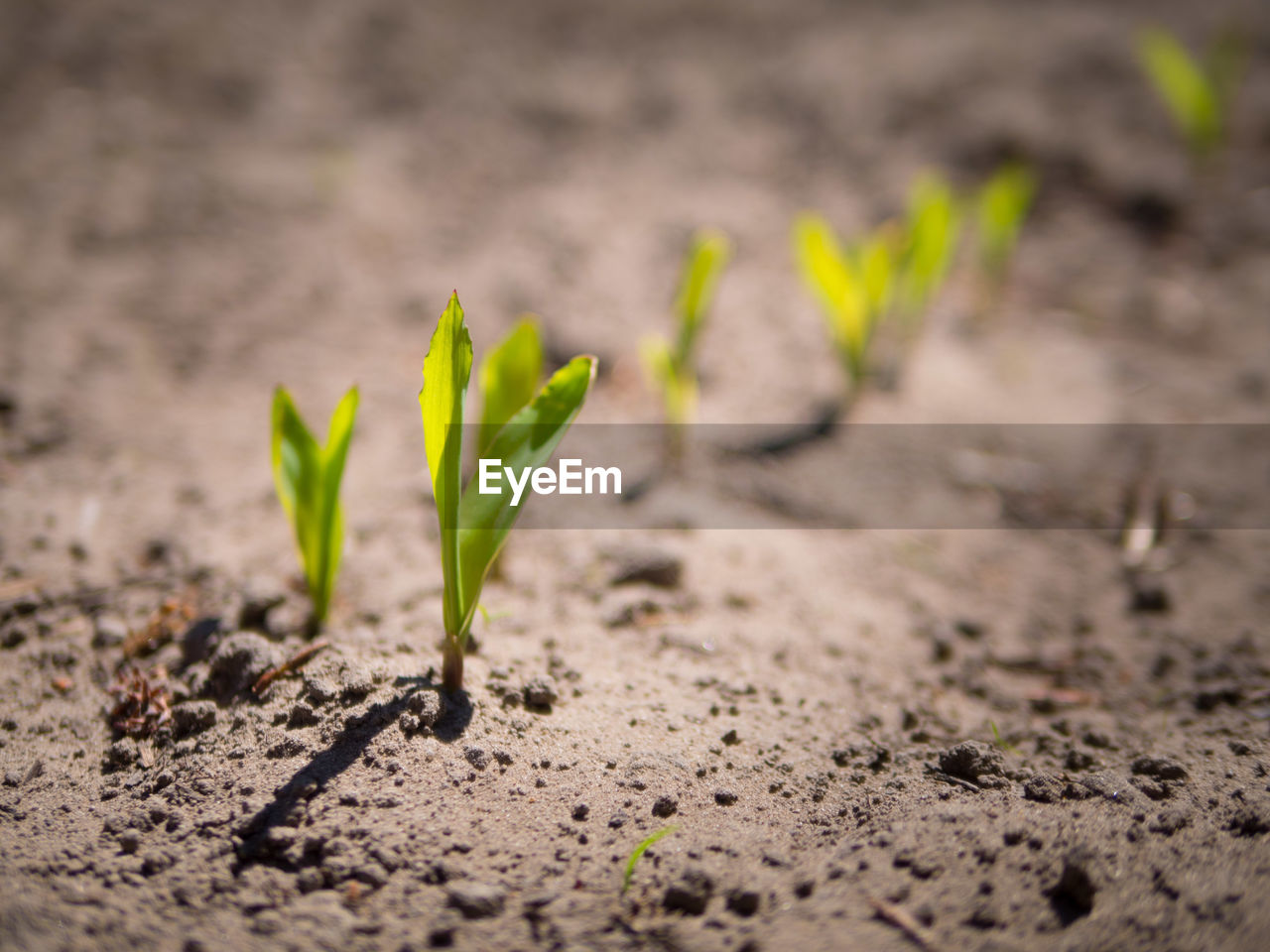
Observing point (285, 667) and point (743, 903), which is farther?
point (285, 667)

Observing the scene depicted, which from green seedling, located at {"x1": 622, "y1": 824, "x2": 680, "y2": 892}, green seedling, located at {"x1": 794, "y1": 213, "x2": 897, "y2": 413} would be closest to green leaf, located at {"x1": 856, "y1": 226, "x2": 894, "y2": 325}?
green seedling, located at {"x1": 794, "y1": 213, "x2": 897, "y2": 413}

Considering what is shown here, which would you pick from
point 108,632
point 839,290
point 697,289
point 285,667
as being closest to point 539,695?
point 285,667

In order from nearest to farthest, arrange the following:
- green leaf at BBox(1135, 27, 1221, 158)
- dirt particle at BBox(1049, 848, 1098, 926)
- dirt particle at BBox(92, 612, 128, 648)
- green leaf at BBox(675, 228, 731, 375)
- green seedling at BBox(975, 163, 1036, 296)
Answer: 1. dirt particle at BBox(1049, 848, 1098, 926)
2. dirt particle at BBox(92, 612, 128, 648)
3. green leaf at BBox(675, 228, 731, 375)
4. green seedling at BBox(975, 163, 1036, 296)
5. green leaf at BBox(1135, 27, 1221, 158)

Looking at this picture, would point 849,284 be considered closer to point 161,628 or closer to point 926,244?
point 926,244

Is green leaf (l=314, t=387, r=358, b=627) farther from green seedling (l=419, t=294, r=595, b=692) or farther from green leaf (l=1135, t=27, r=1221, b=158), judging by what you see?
green leaf (l=1135, t=27, r=1221, b=158)

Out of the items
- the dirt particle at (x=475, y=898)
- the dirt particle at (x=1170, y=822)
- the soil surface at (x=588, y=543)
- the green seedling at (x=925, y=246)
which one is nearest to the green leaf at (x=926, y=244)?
the green seedling at (x=925, y=246)

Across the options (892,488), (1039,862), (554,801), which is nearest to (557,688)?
(554,801)

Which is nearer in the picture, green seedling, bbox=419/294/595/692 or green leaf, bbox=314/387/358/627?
green seedling, bbox=419/294/595/692
